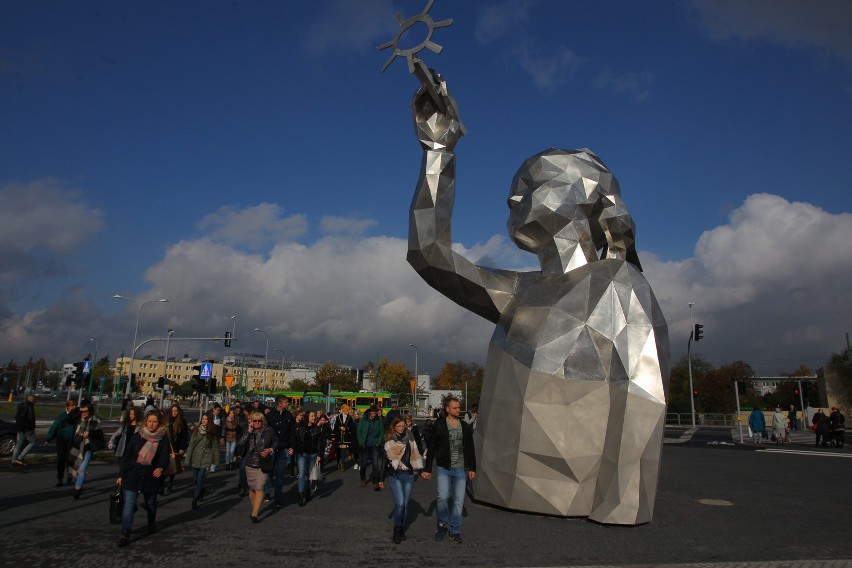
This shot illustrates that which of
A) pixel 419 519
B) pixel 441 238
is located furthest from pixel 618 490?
pixel 441 238

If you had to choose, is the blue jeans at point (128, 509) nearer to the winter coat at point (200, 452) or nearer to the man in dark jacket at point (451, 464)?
the winter coat at point (200, 452)

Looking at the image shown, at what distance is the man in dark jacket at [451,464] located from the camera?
281 inches

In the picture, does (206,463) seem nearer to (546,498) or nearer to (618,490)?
(546,498)

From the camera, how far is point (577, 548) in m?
6.58

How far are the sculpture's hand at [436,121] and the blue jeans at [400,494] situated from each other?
546 cm

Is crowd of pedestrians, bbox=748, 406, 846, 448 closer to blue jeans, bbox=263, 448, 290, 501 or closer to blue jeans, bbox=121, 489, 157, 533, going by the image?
blue jeans, bbox=263, 448, 290, 501

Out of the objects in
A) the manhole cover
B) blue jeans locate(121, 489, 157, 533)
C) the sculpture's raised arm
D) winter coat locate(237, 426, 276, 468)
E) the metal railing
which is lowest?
the metal railing

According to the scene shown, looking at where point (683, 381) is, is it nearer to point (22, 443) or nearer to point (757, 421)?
point (757, 421)

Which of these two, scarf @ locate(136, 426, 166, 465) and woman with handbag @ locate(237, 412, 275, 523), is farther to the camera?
woman with handbag @ locate(237, 412, 275, 523)

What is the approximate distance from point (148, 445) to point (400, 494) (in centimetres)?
325

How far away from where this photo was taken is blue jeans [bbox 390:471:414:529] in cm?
694

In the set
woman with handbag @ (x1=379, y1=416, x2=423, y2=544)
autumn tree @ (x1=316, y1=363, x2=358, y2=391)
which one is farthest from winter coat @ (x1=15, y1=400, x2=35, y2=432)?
autumn tree @ (x1=316, y1=363, x2=358, y2=391)

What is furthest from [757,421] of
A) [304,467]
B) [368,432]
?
[304,467]

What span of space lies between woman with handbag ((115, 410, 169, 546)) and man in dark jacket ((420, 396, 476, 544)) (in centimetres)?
339
